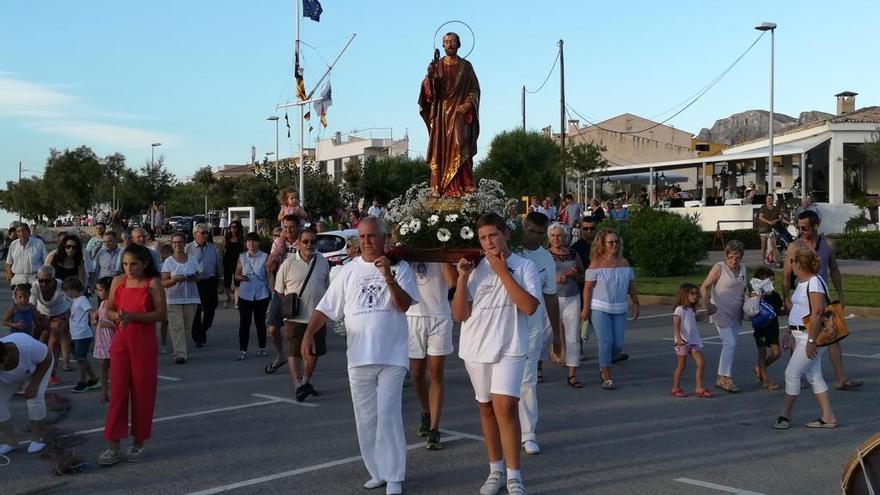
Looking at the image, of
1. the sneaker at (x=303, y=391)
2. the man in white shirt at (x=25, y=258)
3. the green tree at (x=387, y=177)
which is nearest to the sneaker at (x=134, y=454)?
the sneaker at (x=303, y=391)

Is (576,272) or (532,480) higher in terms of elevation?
(576,272)

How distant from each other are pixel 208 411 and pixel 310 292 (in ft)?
5.78

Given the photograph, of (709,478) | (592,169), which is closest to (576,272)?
(709,478)

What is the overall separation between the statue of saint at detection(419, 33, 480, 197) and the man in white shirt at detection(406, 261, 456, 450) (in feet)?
6.16

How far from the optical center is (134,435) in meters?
7.61

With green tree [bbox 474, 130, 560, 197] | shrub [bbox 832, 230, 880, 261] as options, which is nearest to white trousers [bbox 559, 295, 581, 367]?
shrub [bbox 832, 230, 880, 261]

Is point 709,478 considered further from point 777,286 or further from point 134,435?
point 777,286

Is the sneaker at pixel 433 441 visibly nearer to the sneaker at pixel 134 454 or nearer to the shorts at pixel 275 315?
the sneaker at pixel 134 454

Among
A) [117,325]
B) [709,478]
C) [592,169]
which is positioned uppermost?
[592,169]

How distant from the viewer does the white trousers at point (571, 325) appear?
34.9ft

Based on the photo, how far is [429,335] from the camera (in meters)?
8.10

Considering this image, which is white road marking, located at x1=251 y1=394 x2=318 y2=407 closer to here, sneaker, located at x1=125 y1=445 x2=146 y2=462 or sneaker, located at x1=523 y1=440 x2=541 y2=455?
sneaker, located at x1=125 y1=445 x2=146 y2=462

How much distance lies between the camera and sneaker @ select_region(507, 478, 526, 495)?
621 cm

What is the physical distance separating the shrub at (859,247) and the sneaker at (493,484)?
23109mm
